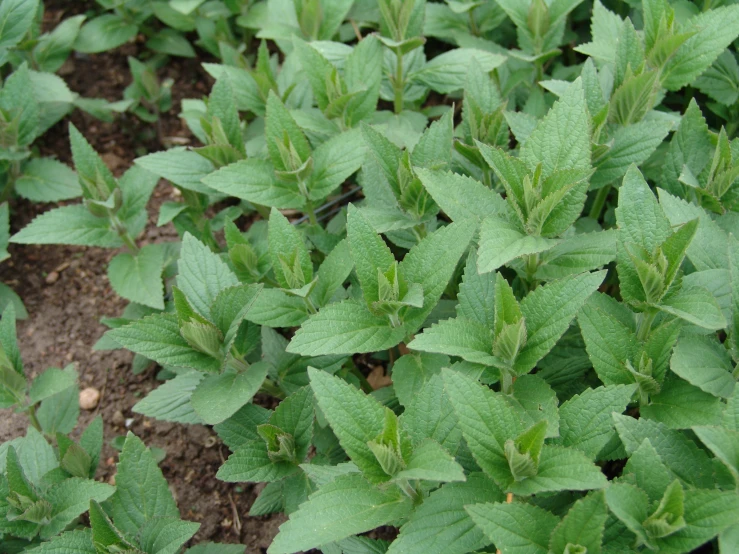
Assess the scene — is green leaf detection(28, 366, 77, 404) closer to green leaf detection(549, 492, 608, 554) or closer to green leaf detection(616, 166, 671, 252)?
green leaf detection(549, 492, 608, 554)

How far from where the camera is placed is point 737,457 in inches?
70.8

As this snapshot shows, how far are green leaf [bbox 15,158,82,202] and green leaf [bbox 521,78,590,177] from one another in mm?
2431

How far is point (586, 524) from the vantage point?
1745 mm

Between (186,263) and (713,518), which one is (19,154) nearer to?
(186,263)

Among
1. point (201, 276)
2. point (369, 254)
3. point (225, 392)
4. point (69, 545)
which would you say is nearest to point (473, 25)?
point (369, 254)

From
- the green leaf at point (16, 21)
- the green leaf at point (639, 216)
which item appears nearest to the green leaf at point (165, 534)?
the green leaf at point (639, 216)

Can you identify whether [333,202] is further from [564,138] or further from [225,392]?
[564,138]

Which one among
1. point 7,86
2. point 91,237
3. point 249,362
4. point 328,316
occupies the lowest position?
point 249,362

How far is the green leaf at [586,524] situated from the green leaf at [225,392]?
3.64ft

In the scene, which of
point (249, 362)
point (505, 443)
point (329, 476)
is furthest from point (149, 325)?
point (505, 443)

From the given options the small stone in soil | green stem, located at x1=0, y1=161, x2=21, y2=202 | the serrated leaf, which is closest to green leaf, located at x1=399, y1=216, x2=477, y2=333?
the serrated leaf

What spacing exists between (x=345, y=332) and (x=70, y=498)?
1.22 meters

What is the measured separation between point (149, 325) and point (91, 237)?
97 centimetres

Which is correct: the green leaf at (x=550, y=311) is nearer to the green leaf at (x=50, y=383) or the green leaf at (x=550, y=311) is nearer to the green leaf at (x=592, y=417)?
the green leaf at (x=592, y=417)
